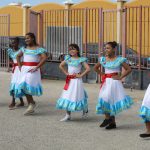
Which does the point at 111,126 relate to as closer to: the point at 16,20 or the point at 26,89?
the point at 26,89

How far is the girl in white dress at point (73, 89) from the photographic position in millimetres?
9570

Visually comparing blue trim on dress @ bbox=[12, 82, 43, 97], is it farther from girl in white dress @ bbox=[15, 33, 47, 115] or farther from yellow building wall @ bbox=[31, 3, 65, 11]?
yellow building wall @ bbox=[31, 3, 65, 11]

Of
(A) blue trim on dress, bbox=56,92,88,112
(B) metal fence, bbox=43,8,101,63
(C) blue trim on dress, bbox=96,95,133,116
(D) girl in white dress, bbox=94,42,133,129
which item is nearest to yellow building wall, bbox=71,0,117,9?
(B) metal fence, bbox=43,8,101,63

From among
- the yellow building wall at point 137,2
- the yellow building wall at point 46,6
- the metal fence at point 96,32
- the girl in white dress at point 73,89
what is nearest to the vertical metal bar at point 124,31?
the metal fence at point 96,32

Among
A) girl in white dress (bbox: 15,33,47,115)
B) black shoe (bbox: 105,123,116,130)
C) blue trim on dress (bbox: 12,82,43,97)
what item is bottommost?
black shoe (bbox: 105,123,116,130)

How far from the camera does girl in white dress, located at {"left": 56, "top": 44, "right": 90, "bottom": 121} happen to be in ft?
31.4

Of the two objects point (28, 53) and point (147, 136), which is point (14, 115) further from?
point (147, 136)

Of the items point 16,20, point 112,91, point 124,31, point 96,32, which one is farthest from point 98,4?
point 112,91

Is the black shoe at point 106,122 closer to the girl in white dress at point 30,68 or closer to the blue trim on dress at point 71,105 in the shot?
the blue trim on dress at point 71,105

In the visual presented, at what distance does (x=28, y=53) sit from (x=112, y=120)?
251 centimetres

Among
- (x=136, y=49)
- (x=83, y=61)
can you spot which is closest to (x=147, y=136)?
Result: (x=83, y=61)

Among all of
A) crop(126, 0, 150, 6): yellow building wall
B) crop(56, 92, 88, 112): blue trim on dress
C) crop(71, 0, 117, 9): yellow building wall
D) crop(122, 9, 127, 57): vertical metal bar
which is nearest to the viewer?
crop(56, 92, 88, 112): blue trim on dress

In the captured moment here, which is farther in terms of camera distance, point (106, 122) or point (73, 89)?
point (73, 89)

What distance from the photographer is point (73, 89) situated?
961 centimetres
